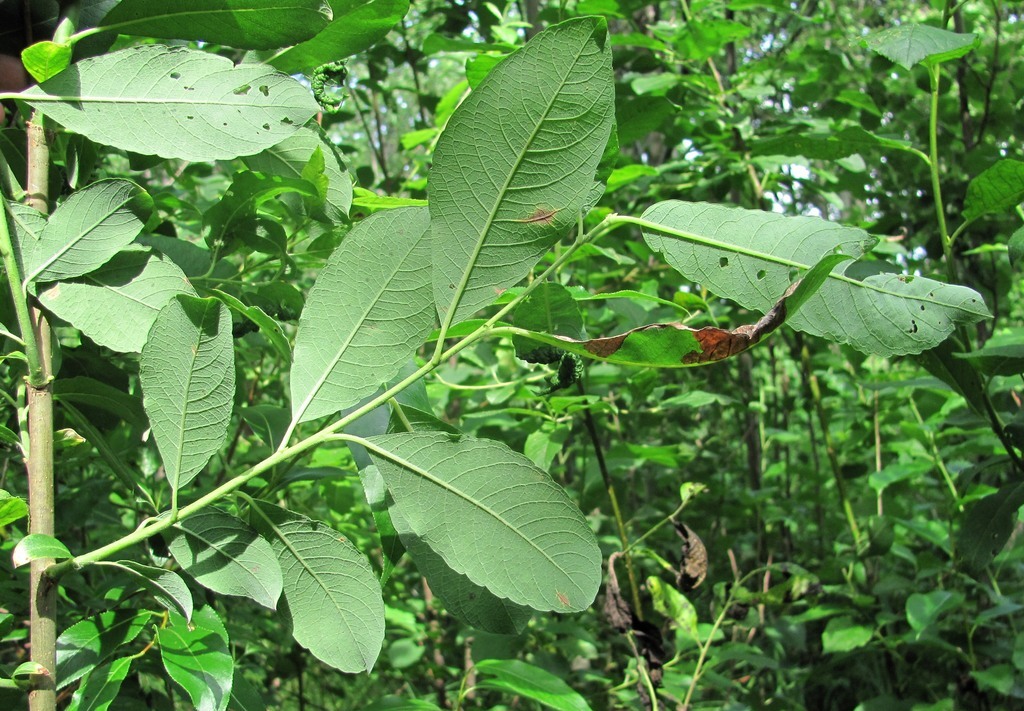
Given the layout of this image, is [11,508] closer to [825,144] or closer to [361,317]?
[361,317]

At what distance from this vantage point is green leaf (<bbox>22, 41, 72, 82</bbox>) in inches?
24.1

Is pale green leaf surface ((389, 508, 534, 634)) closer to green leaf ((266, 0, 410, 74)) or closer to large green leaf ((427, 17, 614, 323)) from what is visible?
large green leaf ((427, 17, 614, 323))

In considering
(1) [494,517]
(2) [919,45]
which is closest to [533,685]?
(1) [494,517]

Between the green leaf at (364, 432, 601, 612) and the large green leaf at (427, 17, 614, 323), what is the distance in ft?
0.33

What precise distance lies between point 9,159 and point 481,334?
0.48 meters

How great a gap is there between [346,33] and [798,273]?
43cm

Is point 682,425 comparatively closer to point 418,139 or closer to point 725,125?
point 725,125

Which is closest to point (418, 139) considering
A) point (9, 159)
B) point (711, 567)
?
point (9, 159)

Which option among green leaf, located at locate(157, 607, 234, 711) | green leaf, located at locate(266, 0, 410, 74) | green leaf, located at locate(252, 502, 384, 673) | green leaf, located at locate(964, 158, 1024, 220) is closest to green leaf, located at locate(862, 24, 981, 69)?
green leaf, located at locate(964, 158, 1024, 220)

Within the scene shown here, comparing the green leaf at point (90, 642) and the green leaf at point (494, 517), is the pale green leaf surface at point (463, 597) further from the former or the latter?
the green leaf at point (90, 642)

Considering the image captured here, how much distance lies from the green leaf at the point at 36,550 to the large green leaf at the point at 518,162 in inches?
11.7

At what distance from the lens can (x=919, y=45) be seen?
3.52ft

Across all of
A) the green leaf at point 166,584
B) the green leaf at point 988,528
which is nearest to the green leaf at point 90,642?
the green leaf at point 166,584

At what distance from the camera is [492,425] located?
1707 mm
